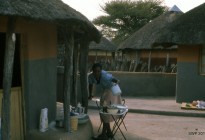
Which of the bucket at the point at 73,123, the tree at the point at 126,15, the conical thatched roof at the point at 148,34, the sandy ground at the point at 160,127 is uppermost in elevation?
the tree at the point at 126,15

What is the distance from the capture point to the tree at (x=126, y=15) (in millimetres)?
36562

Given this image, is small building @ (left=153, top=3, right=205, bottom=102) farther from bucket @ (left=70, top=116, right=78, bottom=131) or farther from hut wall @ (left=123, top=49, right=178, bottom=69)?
hut wall @ (left=123, top=49, right=178, bottom=69)

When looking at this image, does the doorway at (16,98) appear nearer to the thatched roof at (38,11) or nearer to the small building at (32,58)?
the small building at (32,58)

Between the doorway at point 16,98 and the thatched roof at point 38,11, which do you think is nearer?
the thatched roof at point 38,11

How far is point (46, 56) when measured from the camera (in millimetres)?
8656

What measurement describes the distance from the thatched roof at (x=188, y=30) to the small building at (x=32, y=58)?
21.9 ft

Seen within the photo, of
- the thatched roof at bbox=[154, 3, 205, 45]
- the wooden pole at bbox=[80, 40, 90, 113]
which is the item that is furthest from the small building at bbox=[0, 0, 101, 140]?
the thatched roof at bbox=[154, 3, 205, 45]

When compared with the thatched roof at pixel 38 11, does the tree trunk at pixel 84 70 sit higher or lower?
lower

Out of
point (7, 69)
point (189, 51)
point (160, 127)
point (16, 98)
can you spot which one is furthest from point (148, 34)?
point (7, 69)

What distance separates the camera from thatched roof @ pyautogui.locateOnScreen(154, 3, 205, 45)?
14727mm

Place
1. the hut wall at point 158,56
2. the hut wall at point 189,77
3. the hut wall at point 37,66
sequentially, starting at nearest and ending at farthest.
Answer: the hut wall at point 37,66, the hut wall at point 189,77, the hut wall at point 158,56

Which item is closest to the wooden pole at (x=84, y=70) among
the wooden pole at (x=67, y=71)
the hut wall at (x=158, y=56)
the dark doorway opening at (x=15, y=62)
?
the wooden pole at (x=67, y=71)

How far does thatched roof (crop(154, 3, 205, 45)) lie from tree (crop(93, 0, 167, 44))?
818 inches

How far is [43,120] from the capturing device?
7.99 m
